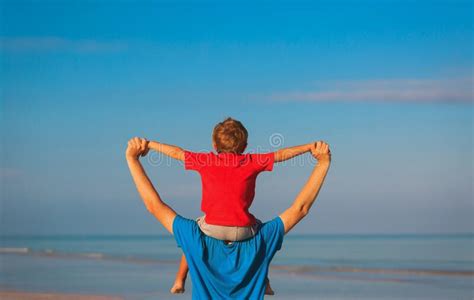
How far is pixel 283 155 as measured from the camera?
430cm

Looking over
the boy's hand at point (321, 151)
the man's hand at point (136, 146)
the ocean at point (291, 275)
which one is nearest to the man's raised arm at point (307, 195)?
the boy's hand at point (321, 151)

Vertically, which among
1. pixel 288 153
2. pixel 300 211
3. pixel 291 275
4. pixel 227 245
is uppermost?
pixel 288 153

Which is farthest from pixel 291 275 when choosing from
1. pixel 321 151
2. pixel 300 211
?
pixel 321 151

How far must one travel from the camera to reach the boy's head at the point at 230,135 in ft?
14.4

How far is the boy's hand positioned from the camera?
434cm

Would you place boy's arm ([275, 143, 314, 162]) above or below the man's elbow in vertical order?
above

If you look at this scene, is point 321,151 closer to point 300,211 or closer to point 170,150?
point 300,211

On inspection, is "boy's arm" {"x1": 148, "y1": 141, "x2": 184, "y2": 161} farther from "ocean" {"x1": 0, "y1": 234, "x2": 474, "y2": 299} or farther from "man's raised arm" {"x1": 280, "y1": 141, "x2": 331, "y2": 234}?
"ocean" {"x1": 0, "y1": 234, "x2": 474, "y2": 299}

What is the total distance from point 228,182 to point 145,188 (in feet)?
1.48

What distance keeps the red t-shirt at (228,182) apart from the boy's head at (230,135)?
6cm

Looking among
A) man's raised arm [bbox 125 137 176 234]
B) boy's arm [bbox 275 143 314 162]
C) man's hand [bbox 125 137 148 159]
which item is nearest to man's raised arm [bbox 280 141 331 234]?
boy's arm [bbox 275 143 314 162]

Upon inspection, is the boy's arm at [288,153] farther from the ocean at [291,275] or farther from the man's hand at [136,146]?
the ocean at [291,275]

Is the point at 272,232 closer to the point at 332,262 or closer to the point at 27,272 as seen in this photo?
the point at 27,272

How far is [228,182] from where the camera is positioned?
14.3 ft
